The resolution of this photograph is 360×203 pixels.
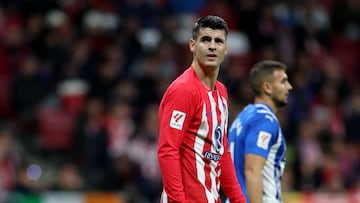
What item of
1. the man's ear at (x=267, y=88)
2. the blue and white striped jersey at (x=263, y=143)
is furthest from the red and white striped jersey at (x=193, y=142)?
the man's ear at (x=267, y=88)

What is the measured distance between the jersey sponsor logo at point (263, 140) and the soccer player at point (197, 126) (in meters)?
0.78

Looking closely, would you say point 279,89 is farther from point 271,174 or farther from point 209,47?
point 209,47

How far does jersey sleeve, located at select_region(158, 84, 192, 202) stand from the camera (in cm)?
601

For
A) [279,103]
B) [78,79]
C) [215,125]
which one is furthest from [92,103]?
[215,125]

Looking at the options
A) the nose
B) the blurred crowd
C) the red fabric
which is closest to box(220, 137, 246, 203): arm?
the nose

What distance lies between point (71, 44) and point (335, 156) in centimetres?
456

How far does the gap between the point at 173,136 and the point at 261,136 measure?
1448 mm

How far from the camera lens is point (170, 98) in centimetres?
615

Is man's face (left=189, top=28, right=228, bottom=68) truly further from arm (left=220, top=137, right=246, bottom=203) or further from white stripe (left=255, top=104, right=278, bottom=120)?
white stripe (left=255, top=104, right=278, bottom=120)

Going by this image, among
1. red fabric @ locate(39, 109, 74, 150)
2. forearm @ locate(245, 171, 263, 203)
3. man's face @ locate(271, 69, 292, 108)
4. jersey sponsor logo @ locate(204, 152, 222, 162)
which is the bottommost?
red fabric @ locate(39, 109, 74, 150)

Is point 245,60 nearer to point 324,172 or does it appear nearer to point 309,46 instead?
point 309,46

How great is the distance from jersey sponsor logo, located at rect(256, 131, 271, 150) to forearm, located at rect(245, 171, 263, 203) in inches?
9.7

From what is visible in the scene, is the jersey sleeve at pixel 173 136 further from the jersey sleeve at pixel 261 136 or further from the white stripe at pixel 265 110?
the white stripe at pixel 265 110

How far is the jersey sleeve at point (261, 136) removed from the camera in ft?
24.0
